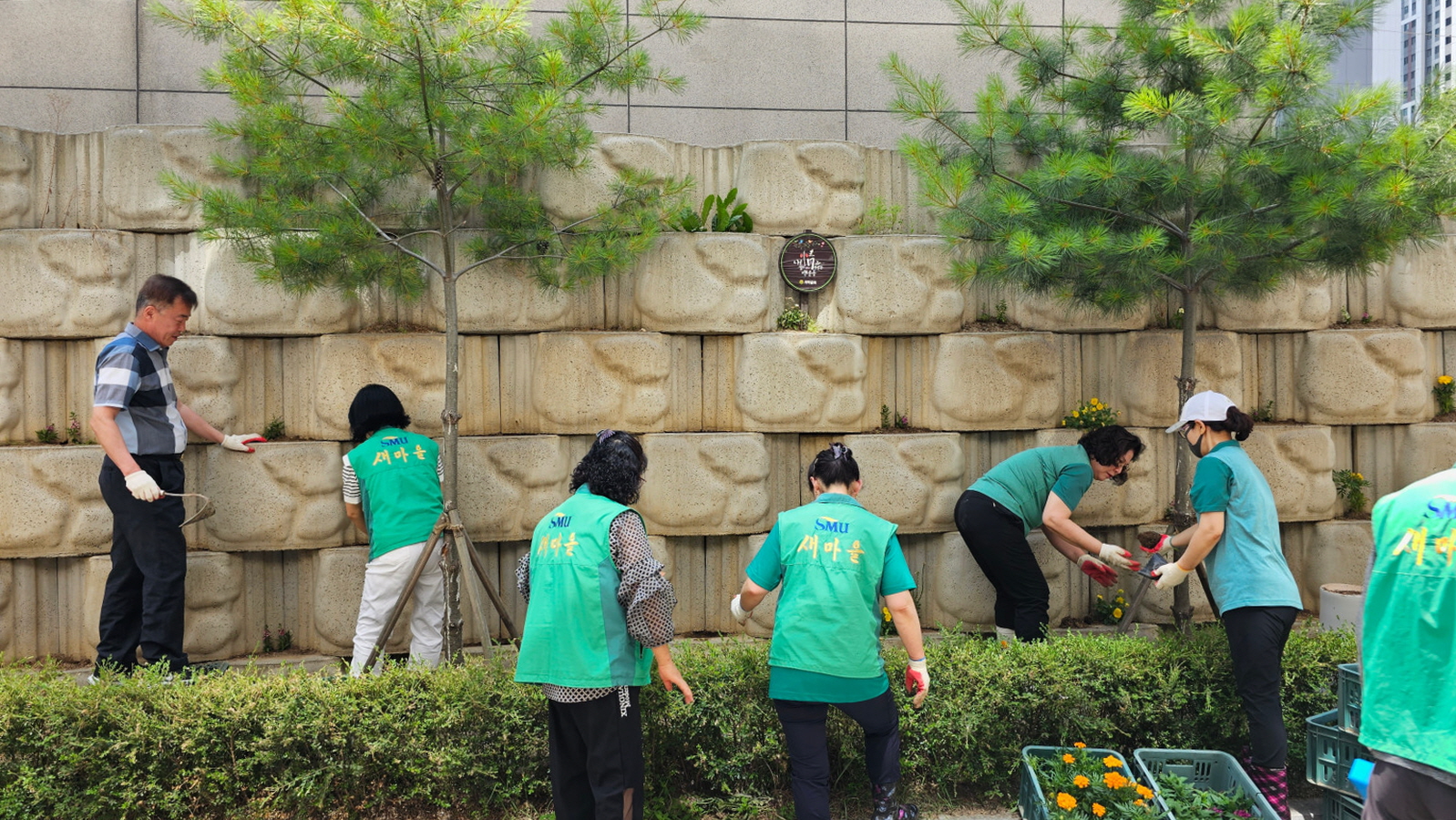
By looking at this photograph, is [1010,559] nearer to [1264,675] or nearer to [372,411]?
[1264,675]

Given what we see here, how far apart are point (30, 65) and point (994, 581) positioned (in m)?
6.48

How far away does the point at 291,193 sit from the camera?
14.9 feet

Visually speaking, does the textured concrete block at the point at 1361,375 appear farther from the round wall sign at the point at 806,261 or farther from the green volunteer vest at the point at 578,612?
the green volunteer vest at the point at 578,612

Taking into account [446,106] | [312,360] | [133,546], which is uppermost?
[446,106]

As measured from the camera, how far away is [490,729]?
3.74 meters

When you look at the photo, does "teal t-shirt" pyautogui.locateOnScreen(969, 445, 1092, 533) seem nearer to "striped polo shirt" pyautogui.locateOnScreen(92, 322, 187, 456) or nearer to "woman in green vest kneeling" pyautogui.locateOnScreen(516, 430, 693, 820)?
"woman in green vest kneeling" pyautogui.locateOnScreen(516, 430, 693, 820)

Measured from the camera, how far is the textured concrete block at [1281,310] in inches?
228

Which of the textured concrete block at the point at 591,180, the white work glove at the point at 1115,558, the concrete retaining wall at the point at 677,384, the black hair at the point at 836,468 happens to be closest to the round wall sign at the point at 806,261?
the concrete retaining wall at the point at 677,384

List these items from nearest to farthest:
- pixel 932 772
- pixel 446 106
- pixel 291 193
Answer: pixel 932 772 < pixel 446 106 < pixel 291 193

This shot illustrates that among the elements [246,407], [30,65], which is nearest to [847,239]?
[246,407]

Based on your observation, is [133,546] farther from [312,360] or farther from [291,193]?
[291,193]

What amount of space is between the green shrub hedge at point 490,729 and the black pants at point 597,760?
1.73ft

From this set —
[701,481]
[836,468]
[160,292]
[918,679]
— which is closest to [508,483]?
[701,481]

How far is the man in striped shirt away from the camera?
14.4ft
